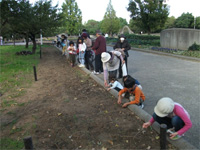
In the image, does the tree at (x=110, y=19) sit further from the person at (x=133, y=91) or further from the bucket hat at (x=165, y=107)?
the bucket hat at (x=165, y=107)

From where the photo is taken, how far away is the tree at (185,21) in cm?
5731

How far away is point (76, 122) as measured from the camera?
420 cm

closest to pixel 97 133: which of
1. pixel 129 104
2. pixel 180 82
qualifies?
pixel 129 104

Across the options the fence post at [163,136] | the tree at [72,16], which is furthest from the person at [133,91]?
the tree at [72,16]

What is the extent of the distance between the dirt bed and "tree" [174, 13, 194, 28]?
5816 centimetres

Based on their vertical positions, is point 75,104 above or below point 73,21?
below

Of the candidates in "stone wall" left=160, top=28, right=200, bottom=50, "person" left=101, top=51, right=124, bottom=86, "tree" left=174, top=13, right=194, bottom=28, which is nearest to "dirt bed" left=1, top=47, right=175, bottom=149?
"person" left=101, top=51, right=124, bottom=86

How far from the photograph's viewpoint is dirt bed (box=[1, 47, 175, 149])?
3447mm

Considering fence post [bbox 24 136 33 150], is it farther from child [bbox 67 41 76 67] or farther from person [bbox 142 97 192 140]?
child [bbox 67 41 76 67]

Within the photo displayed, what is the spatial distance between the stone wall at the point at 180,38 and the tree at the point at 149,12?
5908 mm

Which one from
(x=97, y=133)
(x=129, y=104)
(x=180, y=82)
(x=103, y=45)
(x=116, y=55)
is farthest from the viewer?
(x=103, y=45)

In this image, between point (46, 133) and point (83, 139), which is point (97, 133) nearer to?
point (83, 139)

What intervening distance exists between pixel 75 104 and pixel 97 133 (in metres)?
1.64

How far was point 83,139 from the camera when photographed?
11.7ft
